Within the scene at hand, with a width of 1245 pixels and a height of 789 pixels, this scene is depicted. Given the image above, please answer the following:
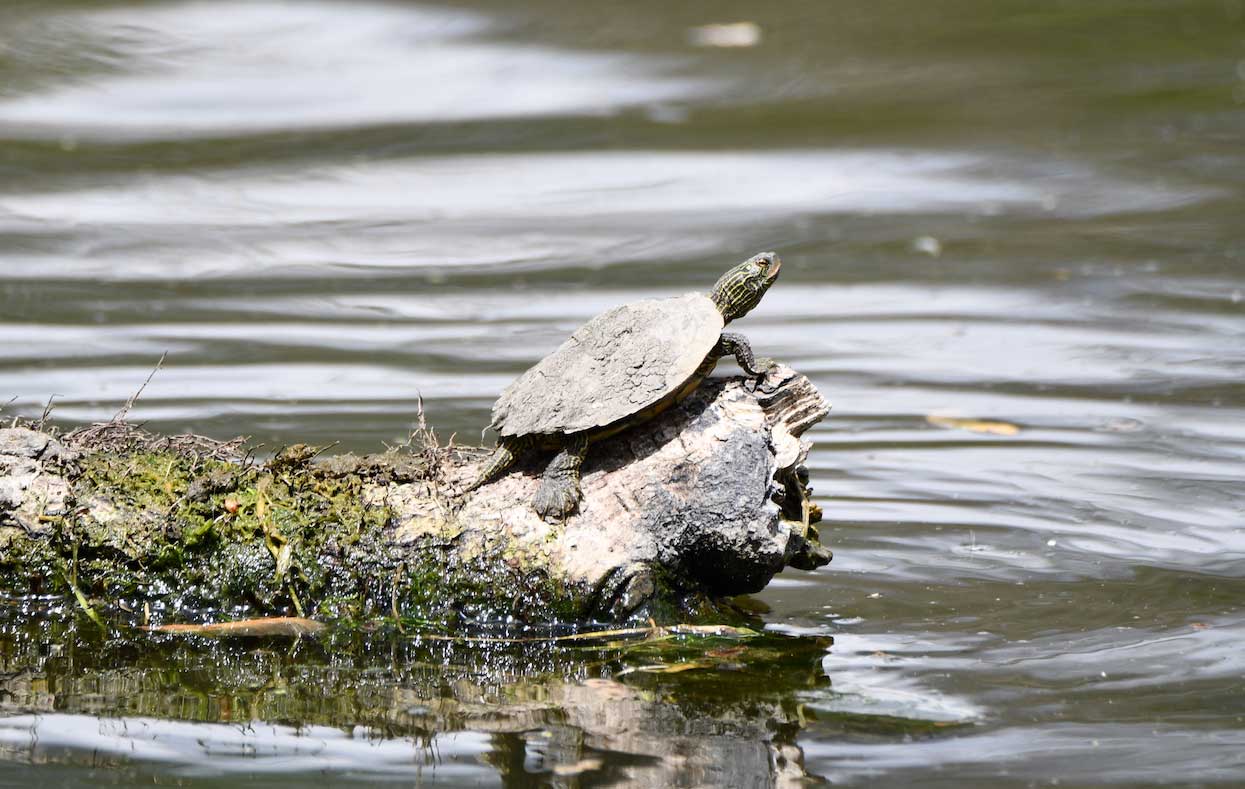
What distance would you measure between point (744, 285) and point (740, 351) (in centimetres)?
43

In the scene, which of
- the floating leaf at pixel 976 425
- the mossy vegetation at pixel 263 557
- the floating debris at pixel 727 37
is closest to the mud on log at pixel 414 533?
the mossy vegetation at pixel 263 557

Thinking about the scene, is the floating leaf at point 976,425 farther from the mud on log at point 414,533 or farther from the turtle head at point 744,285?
the mud on log at point 414,533

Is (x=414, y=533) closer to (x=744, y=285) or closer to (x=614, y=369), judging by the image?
(x=614, y=369)

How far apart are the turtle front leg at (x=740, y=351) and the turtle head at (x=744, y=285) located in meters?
0.33

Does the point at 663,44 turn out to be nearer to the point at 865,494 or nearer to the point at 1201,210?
the point at 1201,210

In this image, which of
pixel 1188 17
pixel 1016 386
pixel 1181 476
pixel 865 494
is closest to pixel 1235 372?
pixel 1016 386

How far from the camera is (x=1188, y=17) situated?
1013 centimetres

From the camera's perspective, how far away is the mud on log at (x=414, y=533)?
12.4 ft

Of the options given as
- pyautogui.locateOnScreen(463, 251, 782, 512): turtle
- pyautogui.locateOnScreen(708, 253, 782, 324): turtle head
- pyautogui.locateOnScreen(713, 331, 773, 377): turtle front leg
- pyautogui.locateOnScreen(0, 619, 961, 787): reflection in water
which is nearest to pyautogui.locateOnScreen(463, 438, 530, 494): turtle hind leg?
pyautogui.locateOnScreen(463, 251, 782, 512): turtle

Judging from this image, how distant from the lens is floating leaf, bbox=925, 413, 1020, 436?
19.1 feet

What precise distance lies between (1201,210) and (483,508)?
617 centimetres

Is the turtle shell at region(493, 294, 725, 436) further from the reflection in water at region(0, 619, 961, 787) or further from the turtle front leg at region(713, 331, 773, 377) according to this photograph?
the reflection in water at region(0, 619, 961, 787)

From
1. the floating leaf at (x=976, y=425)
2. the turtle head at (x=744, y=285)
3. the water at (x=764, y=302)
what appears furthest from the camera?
the floating leaf at (x=976, y=425)

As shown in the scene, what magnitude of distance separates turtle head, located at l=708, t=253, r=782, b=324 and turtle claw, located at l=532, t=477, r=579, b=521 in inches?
32.6
